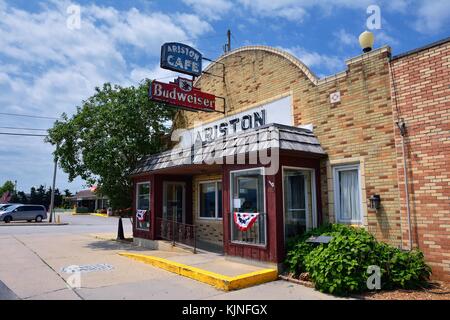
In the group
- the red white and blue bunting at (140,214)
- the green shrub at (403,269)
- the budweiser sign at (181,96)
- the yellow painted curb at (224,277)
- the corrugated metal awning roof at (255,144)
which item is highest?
the budweiser sign at (181,96)

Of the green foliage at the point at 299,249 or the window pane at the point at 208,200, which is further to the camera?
the window pane at the point at 208,200

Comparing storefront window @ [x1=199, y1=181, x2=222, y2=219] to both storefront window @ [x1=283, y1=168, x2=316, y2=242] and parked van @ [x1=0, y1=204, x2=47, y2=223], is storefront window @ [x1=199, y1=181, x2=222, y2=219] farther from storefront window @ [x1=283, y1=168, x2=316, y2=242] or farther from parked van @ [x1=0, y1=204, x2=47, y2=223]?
parked van @ [x1=0, y1=204, x2=47, y2=223]

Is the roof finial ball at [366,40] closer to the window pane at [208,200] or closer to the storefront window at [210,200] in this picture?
the storefront window at [210,200]

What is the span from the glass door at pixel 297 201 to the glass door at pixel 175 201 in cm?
604

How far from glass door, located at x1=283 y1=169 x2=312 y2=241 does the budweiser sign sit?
4824 mm

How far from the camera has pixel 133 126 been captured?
14.4 metres

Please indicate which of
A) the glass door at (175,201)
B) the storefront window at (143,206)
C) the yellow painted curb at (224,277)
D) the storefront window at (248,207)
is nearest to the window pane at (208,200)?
the glass door at (175,201)

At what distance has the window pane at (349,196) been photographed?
8.53 m

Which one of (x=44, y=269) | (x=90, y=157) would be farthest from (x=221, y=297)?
(x=90, y=157)

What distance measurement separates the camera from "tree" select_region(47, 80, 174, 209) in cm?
1408
